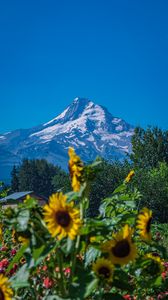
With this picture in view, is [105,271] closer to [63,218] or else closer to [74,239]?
[74,239]

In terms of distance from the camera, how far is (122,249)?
2504 mm

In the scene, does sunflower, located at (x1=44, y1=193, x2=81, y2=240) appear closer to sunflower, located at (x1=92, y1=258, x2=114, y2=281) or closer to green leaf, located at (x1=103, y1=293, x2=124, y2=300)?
sunflower, located at (x1=92, y1=258, x2=114, y2=281)

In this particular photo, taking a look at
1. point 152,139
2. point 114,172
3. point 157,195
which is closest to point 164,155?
point 152,139

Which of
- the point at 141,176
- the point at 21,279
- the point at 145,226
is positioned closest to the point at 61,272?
the point at 21,279

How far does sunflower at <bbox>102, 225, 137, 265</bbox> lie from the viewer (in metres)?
2.49

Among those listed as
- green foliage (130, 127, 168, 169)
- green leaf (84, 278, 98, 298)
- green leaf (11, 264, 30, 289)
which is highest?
green foliage (130, 127, 168, 169)

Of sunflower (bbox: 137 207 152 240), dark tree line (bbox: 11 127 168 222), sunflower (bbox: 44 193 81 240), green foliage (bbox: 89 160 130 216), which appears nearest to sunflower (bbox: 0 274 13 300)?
sunflower (bbox: 44 193 81 240)

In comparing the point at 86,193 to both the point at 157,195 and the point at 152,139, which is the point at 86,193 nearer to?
the point at 157,195

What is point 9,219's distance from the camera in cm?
239

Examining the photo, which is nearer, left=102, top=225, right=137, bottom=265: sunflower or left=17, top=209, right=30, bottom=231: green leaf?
left=17, top=209, right=30, bottom=231: green leaf

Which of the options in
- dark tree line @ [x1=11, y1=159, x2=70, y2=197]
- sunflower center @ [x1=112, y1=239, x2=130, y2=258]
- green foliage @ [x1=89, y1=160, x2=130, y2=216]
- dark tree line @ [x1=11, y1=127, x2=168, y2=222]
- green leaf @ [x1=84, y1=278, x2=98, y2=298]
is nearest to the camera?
green leaf @ [x1=84, y1=278, x2=98, y2=298]

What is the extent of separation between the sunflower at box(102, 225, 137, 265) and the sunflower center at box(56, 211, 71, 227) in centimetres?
39

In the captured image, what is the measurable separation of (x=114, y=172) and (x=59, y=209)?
174 ft

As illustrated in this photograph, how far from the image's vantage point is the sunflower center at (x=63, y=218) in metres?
2.26
